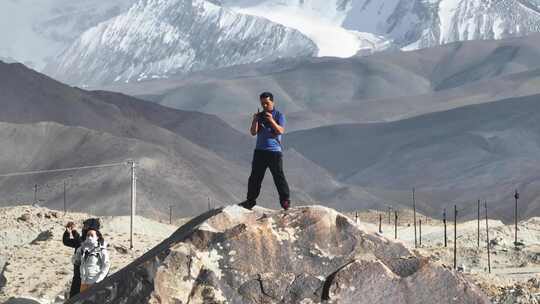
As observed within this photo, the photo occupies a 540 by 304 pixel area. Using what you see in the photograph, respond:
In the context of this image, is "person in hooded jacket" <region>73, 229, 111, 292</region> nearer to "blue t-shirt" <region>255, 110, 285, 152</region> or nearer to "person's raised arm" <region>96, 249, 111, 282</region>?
"person's raised arm" <region>96, 249, 111, 282</region>

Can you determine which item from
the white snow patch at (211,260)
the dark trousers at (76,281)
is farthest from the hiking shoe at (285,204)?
the dark trousers at (76,281)

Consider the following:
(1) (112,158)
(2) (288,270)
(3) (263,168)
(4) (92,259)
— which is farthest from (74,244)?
(1) (112,158)

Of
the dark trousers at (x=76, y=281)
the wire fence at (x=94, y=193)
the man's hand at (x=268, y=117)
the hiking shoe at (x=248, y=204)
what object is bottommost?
the dark trousers at (x=76, y=281)

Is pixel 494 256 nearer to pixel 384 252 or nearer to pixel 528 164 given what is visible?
pixel 384 252

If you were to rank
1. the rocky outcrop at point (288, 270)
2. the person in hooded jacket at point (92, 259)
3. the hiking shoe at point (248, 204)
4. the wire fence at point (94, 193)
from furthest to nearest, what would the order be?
the wire fence at point (94, 193), the person in hooded jacket at point (92, 259), the hiking shoe at point (248, 204), the rocky outcrop at point (288, 270)

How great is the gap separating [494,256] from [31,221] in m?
19.1

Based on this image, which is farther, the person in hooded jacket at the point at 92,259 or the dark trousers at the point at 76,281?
the dark trousers at the point at 76,281

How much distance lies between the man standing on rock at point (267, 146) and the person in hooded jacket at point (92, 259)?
5.51ft

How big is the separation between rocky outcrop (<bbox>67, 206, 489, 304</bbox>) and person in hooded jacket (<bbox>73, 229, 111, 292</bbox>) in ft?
6.21

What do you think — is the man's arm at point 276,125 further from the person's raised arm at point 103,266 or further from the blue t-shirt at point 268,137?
the person's raised arm at point 103,266

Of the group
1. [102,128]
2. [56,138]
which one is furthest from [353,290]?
[102,128]

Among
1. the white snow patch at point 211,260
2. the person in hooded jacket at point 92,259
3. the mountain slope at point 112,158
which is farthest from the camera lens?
the mountain slope at point 112,158

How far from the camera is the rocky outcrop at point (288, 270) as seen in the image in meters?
12.1

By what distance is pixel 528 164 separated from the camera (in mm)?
184750
